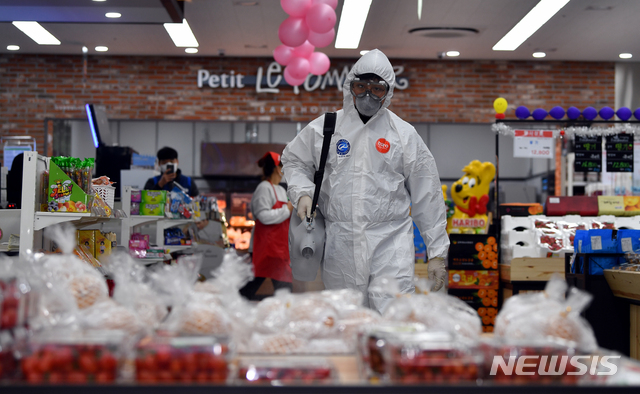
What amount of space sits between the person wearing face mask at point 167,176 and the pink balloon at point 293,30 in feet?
4.86

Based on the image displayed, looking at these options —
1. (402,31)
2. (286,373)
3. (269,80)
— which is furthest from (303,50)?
(286,373)

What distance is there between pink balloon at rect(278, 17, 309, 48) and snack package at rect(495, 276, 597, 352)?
4763mm

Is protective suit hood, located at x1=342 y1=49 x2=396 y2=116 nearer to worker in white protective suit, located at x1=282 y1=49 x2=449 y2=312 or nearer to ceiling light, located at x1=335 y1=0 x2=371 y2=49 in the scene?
worker in white protective suit, located at x1=282 y1=49 x2=449 y2=312

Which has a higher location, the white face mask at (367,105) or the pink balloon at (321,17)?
the pink balloon at (321,17)

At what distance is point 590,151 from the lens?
17.9 feet

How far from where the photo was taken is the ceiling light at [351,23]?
6703 millimetres

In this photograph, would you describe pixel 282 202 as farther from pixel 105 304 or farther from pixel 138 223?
pixel 105 304

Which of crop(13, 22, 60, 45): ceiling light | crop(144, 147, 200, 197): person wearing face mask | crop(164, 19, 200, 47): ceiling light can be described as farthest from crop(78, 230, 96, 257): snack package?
crop(13, 22, 60, 45): ceiling light

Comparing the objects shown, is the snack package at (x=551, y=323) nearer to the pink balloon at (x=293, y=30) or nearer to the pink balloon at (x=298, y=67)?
the pink balloon at (x=293, y=30)

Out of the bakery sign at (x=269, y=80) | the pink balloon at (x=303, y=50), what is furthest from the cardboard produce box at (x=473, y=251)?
the bakery sign at (x=269, y=80)

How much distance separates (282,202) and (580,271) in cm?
270

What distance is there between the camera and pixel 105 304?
1277 millimetres

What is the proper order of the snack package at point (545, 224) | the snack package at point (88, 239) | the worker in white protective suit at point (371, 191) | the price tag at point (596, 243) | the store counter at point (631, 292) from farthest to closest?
the snack package at point (545, 224) → the price tag at point (596, 243) → the store counter at point (631, 292) → the snack package at point (88, 239) → the worker in white protective suit at point (371, 191)

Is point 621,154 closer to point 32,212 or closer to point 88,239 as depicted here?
point 88,239
